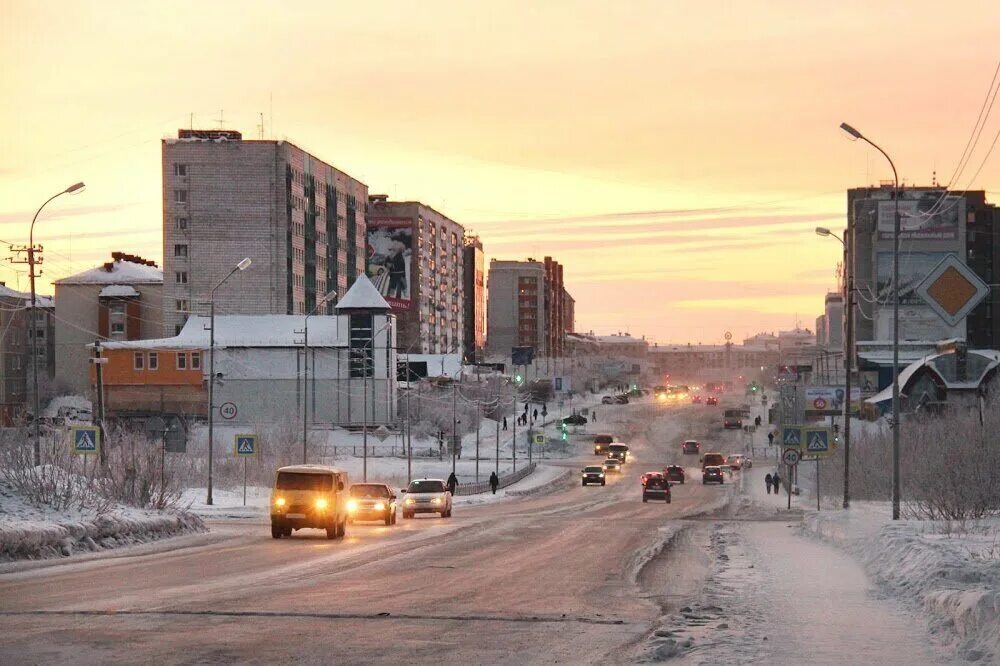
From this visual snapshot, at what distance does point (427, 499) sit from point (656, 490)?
23834mm

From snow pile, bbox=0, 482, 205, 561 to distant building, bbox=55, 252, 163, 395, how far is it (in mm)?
134265

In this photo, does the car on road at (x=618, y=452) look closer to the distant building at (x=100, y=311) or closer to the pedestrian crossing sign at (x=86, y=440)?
the distant building at (x=100, y=311)

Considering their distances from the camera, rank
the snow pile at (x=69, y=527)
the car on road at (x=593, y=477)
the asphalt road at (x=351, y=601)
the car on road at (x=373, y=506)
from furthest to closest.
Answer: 1. the car on road at (x=593, y=477)
2. the car on road at (x=373, y=506)
3. the snow pile at (x=69, y=527)
4. the asphalt road at (x=351, y=601)

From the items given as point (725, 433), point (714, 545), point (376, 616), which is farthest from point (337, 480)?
point (725, 433)

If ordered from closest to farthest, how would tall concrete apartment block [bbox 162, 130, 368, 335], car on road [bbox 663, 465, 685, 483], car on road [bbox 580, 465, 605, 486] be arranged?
car on road [bbox 580, 465, 605, 486] < car on road [bbox 663, 465, 685, 483] < tall concrete apartment block [bbox 162, 130, 368, 335]

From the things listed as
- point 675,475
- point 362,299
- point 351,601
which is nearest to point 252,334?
point 362,299

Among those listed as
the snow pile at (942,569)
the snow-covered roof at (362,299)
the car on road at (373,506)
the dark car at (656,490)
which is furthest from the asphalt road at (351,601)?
the snow-covered roof at (362,299)

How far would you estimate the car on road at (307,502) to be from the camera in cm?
3494

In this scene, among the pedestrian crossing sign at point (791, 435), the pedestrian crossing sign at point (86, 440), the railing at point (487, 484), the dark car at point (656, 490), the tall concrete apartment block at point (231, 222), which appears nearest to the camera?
the pedestrian crossing sign at point (86, 440)

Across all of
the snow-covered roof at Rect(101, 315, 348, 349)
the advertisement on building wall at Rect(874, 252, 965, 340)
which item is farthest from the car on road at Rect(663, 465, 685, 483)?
the advertisement on building wall at Rect(874, 252, 965, 340)

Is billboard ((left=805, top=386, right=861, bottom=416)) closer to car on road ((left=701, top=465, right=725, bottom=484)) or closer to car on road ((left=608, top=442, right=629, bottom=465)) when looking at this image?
car on road ((left=701, top=465, right=725, bottom=484))

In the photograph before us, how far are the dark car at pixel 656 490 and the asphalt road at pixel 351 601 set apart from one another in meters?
37.3

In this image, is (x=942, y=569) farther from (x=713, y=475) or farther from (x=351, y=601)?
(x=713, y=475)

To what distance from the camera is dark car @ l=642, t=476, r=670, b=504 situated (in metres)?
72.7
